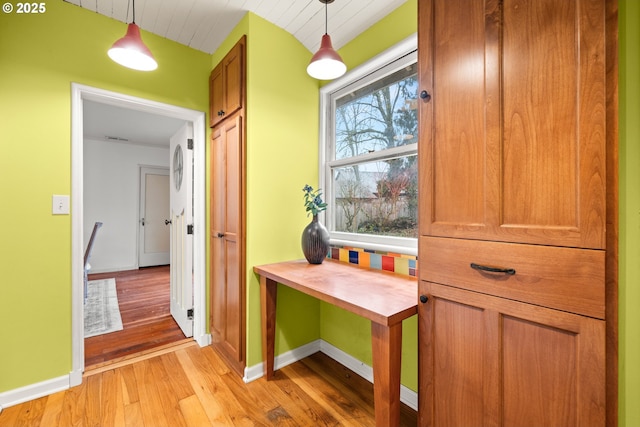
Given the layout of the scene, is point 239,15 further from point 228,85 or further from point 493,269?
point 493,269

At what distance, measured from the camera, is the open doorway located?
1825 mm

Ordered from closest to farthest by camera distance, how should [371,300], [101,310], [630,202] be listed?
[630,202] < [371,300] < [101,310]

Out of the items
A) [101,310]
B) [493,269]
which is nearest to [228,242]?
[493,269]

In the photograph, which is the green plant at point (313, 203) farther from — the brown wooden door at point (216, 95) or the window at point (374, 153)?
the brown wooden door at point (216, 95)

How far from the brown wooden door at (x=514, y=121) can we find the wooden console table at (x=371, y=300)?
38 centimetres

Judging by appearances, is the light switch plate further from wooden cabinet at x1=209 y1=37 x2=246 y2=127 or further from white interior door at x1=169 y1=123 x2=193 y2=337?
wooden cabinet at x1=209 y1=37 x2=246 y2=127

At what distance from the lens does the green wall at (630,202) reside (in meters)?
0.73

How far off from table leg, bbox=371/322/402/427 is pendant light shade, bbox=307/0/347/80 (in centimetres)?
134

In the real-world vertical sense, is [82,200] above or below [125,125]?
below

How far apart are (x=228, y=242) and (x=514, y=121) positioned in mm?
1836

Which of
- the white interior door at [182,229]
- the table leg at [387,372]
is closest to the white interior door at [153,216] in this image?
the white interior door at [182,229]

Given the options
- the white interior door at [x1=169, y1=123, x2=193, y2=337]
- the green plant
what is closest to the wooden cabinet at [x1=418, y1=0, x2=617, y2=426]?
→ the green plant

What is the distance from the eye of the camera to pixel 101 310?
3.15 metres

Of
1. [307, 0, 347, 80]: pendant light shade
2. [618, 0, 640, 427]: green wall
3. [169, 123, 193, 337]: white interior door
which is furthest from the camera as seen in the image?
[169, 123, 193, 337]: white interior door
